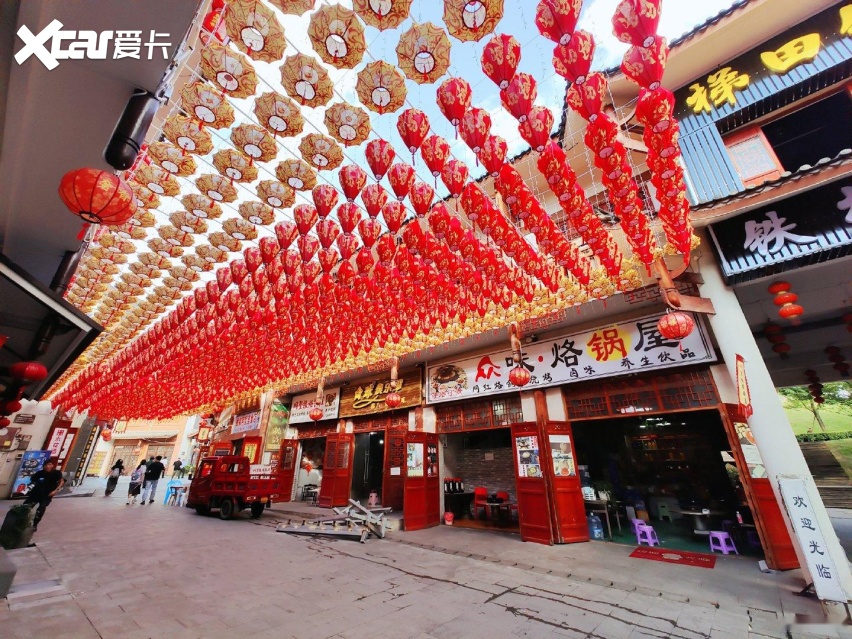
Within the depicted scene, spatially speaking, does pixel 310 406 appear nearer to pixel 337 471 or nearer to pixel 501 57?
pixel 337 471

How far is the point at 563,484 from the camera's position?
8.16 meters

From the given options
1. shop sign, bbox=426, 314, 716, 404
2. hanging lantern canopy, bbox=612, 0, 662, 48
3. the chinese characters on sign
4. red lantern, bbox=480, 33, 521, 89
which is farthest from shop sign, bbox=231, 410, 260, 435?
hanging lantern canopy, bbox=612, 0, 662, 48

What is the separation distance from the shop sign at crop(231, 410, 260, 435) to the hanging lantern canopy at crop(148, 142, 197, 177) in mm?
16032

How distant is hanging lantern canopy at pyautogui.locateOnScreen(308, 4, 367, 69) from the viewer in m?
3.11

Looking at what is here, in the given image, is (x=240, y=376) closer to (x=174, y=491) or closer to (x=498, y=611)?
(x=174, y=491)

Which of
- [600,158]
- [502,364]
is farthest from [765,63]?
[502,364]

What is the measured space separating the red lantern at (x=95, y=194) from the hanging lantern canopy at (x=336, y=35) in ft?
7.61

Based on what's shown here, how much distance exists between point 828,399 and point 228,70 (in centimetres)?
3308

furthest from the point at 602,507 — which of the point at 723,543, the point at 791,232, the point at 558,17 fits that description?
the point at 558,17

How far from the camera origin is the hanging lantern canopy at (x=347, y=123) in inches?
158

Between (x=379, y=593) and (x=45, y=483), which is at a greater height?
(x=45, y=483)

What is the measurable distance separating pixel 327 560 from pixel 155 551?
3.39 meters

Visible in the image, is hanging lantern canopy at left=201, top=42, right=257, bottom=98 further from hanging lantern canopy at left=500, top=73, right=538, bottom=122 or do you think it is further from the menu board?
the menu board

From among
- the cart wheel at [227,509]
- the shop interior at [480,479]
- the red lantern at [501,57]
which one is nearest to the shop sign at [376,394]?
the shop interior at [480,479]
